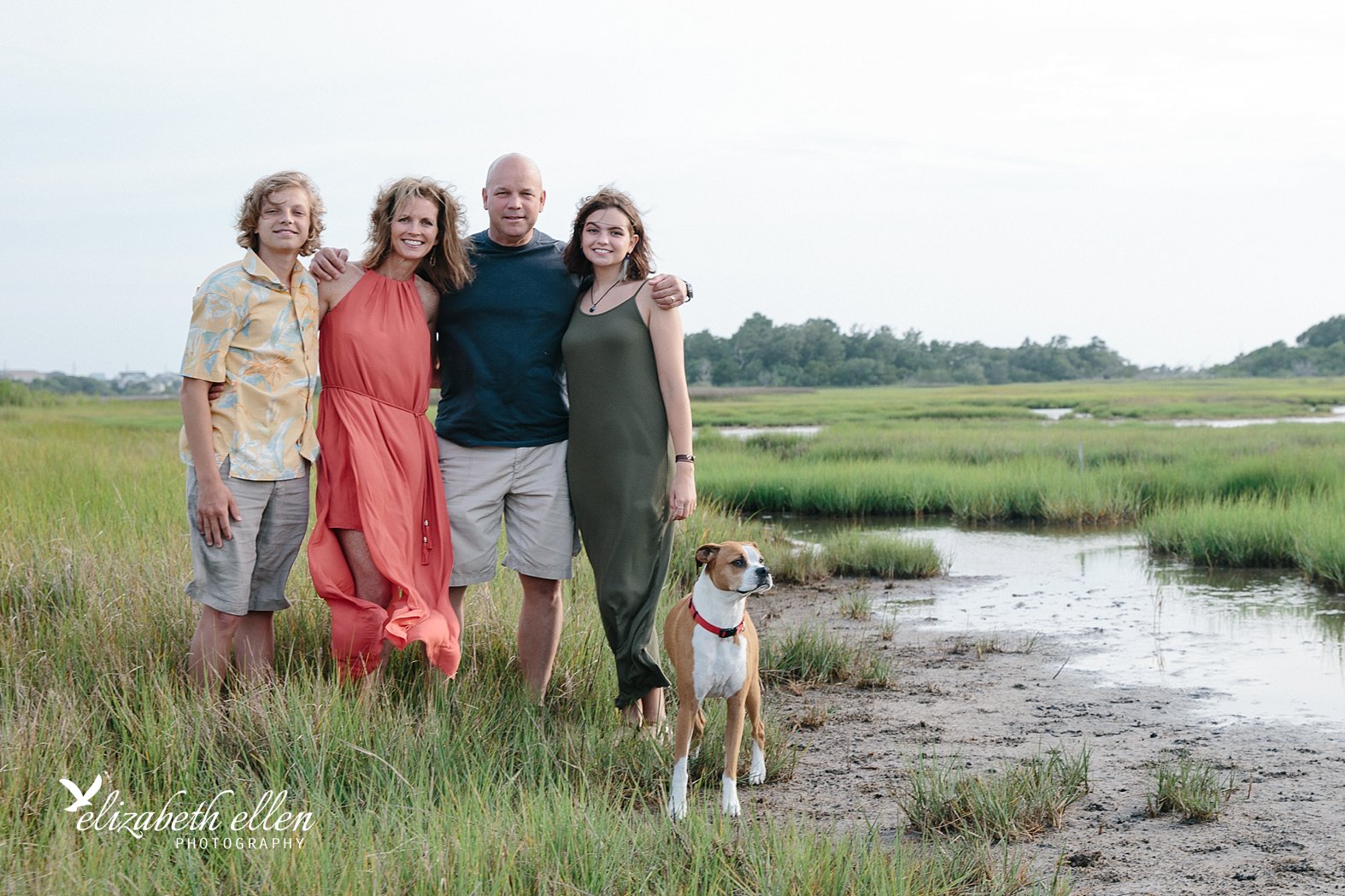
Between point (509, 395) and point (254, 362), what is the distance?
1039 millimetres

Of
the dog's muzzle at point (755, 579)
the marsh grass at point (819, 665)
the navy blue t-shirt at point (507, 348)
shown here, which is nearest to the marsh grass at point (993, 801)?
the dog's muzzle at point (755, 579)

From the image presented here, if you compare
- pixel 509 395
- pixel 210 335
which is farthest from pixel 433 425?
pixel 210 335

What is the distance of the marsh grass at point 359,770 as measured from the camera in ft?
11.1

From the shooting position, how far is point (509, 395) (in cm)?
496

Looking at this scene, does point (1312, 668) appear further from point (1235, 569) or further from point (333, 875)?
point (333, 875)

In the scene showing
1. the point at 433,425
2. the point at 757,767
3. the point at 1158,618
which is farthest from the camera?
→ the point at 1158,618

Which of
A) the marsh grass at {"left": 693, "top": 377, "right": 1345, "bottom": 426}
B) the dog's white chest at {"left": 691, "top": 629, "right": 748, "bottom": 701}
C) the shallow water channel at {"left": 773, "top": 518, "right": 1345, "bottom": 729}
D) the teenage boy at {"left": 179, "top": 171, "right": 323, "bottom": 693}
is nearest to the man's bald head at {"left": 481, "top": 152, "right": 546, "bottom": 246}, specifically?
the teenage boy at {"left": 179, "top": 171, "right": 323, "bottom": 693}

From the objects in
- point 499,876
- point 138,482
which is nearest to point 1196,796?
point 499,876

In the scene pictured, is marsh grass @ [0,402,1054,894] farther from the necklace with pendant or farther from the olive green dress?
the necklace with pendant

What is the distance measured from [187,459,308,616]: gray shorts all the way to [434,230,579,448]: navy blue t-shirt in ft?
2.47

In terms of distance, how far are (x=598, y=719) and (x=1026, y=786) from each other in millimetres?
1851

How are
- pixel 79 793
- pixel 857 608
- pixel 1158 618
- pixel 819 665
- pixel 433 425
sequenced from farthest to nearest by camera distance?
pixel 1158 618
pixel 857 608
pixel 819 665
pixel 433 425
pixel 79 793

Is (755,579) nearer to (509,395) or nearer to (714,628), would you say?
(714,628)

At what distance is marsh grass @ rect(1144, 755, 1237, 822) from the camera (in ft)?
14.7
